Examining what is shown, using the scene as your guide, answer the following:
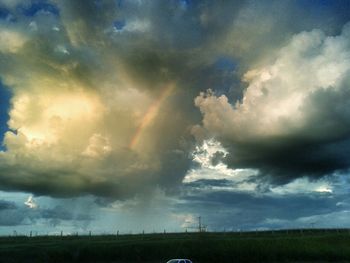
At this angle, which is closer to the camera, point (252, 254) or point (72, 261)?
point (72, 261)

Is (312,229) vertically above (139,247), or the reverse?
(312,229)

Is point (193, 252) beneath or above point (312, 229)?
beneath

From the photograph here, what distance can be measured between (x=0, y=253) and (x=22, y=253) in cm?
362

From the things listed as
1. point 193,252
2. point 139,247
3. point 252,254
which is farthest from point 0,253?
point 252,254

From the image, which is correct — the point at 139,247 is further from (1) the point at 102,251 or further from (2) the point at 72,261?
(2) the point at 72,261

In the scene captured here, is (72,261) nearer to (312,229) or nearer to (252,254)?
(252,254)

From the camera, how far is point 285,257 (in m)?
81.9

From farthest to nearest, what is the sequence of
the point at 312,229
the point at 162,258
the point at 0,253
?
the point at 312,229
the point at 162,258
the point at 0,253

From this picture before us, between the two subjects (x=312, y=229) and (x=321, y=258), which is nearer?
(x=321, y=258)

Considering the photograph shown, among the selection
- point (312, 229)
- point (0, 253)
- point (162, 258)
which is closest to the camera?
point (0, 253)

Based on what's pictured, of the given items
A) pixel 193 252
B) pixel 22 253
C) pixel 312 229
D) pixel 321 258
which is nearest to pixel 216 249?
pixel 193 252

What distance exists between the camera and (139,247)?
83.6 meters

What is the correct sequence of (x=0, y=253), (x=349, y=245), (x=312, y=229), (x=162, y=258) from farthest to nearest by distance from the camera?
(x=312, y=229) → (x=349, y=245) → (x=162, y=258) → (x=0, y=253)

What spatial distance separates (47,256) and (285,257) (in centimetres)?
4431
